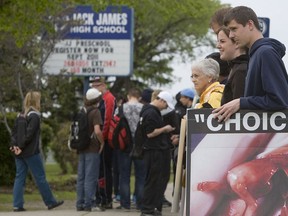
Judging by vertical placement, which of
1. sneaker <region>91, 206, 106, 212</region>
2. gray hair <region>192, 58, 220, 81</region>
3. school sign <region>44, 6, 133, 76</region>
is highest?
school sign <region>44, 6, 133, 76</region>

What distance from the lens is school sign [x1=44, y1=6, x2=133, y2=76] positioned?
901 inches

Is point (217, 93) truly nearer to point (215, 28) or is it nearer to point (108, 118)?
point (215, 28)

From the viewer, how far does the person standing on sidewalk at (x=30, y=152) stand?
15.2 metres

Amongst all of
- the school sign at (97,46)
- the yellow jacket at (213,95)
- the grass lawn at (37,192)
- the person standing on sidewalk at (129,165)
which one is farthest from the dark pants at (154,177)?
the school sign at (97,46)

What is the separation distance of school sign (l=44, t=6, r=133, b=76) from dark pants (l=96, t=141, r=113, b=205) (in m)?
6.88

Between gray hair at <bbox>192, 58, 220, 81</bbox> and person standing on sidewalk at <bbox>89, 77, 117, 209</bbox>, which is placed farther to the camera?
person standing on sidewalk at <bbox>89, 77, 117, 209</bbox>

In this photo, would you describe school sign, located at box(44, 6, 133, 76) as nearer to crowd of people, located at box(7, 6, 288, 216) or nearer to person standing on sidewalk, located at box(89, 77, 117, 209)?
crowd of people, located at box(7, 6, 288, 216)

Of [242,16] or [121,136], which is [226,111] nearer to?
[242,16]

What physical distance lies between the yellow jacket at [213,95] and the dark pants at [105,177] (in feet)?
27.0

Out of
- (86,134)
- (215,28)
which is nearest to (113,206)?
(86,134)

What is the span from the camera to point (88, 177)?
14898mm

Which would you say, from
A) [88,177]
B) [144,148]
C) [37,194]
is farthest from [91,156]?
[37,194]

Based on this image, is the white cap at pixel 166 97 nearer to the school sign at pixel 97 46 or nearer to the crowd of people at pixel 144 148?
the crowd of people at pixel 144 148

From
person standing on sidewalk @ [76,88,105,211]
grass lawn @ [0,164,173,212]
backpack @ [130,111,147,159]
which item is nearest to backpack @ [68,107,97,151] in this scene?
person standing on sidewalk @ [76,88,105,211]
